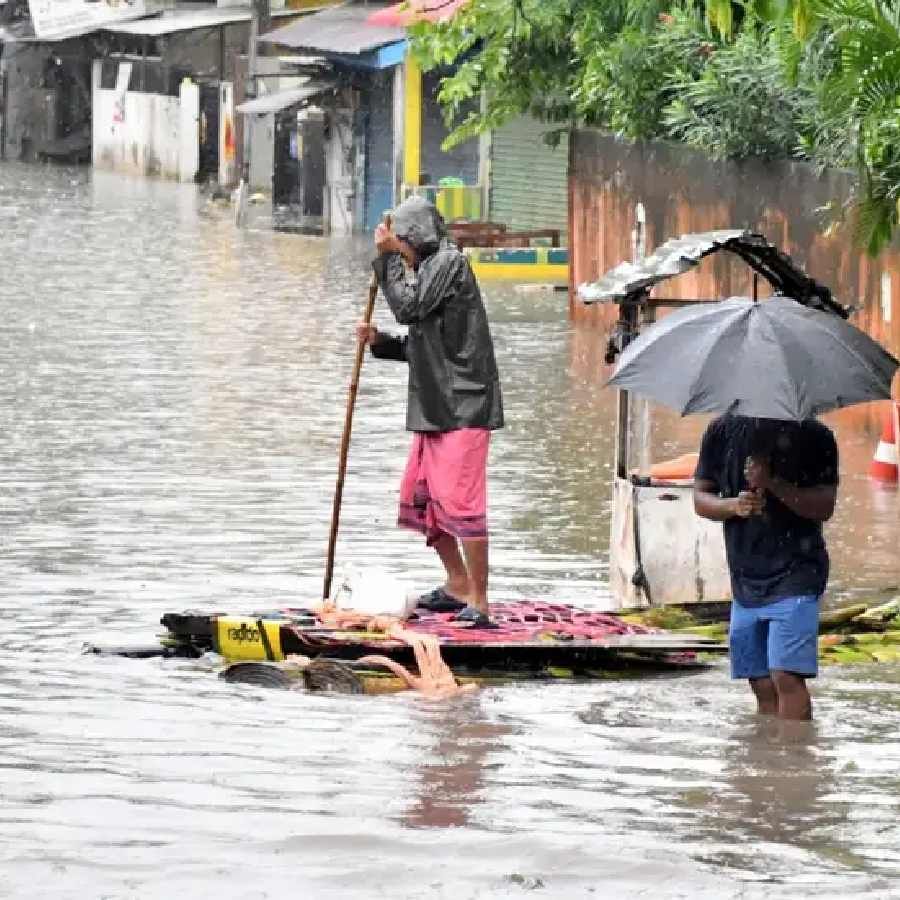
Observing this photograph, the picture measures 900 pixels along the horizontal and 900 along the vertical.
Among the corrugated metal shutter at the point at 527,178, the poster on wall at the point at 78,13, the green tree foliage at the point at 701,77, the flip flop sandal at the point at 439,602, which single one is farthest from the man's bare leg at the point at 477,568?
the poster on wall at the point at 78,13

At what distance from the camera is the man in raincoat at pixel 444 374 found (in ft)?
32.8

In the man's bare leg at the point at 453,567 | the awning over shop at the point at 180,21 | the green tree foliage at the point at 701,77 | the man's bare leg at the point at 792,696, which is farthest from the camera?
the awning over shop at the point at 180,21

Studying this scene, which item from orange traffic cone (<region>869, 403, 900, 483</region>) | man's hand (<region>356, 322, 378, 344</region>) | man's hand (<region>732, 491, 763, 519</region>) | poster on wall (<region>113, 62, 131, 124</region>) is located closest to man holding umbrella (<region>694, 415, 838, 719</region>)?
man's hand (<region>732, 491, 763, 519</region>)

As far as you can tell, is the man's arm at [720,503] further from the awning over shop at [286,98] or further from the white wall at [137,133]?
the white wall at [137,133]

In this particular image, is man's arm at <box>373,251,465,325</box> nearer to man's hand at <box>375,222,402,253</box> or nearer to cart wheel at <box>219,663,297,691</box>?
man's hand at <box>375,222,402,253</box>

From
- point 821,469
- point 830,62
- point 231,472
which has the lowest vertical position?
point 231,472

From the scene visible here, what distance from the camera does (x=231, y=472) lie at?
50.9ft

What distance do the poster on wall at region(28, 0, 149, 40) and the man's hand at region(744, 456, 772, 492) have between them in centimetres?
5209

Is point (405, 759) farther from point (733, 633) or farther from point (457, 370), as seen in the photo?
point (457, 370)

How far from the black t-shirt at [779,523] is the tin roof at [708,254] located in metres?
1.91

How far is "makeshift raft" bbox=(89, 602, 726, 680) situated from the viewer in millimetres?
9664

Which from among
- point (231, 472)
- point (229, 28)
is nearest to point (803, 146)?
point (231, 472)

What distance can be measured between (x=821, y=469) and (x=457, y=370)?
2049 mm

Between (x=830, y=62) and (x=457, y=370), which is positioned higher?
(x=830, y=62)
